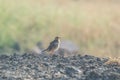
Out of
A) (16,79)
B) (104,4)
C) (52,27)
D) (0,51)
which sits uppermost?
(104,4)

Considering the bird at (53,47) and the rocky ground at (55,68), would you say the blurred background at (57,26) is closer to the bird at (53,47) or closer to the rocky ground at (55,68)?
the bird at (53,47)

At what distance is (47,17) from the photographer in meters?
20.9

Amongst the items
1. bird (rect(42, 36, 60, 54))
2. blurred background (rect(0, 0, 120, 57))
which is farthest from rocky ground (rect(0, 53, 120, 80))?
blurred background (rect(0, 0, 120, 57))

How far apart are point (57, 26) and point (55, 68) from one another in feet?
36.7

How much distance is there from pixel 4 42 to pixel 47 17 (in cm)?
330

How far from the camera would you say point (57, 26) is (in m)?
20.5

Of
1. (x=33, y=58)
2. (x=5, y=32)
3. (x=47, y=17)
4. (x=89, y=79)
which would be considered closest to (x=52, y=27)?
(x=47, y=17)

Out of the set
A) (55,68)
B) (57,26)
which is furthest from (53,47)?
(57,26)

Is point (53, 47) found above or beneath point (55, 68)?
above

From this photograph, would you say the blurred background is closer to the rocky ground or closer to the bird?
the bird

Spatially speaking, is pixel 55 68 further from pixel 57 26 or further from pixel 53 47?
pixel 57 26

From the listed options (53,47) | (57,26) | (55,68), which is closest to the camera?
(55,68)

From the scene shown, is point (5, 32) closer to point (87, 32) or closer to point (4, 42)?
point (4, 42)

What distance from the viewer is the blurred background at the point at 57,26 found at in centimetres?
1869
